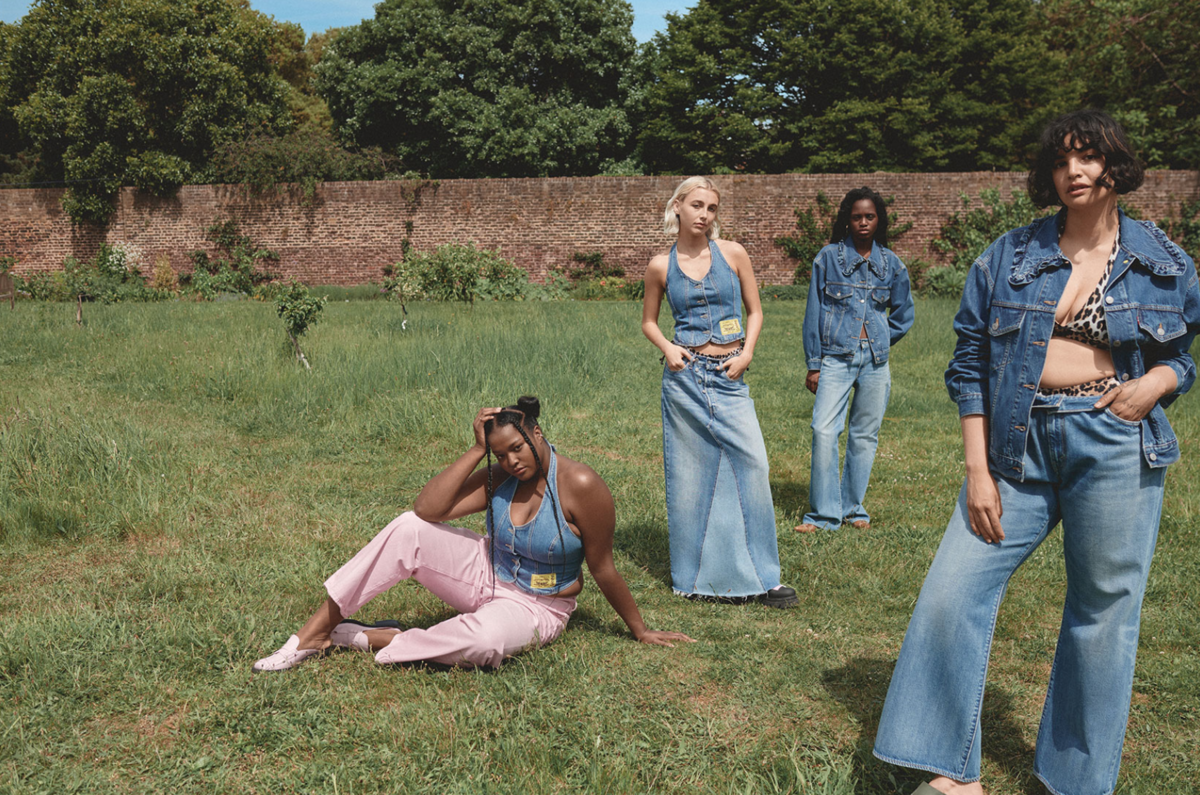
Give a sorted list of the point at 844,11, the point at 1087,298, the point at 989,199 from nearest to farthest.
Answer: the point at 1087,298
the point at 989,199
the point at 844,11

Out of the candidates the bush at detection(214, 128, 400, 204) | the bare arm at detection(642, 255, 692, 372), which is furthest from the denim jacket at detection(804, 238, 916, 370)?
the bush at detection(214, 128, 400, 204)

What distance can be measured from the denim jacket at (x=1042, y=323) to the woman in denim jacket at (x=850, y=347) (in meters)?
2.95

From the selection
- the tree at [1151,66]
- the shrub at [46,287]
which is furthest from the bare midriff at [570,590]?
the tree at [1151,66]

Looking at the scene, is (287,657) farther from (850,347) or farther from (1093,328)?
(850,347)

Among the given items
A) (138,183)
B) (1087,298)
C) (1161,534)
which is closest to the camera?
(1087,298)

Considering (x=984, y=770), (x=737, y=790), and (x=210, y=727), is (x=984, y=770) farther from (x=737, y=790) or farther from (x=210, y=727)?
(x=210, y=727)

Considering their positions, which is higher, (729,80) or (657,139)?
(729,80)

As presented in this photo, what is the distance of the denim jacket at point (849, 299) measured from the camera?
5.71 m

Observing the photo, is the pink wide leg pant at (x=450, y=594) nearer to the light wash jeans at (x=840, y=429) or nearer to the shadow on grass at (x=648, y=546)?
the shadow on grass at (x=648, y=546)

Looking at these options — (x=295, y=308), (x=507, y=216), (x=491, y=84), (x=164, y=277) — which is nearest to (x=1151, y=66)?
(x=507, y=216)

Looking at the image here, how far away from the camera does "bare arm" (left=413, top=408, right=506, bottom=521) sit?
3.67 meters

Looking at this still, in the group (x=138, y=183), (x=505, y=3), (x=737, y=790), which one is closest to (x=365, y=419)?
(x=737, y=790)

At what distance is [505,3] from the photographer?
3153cm

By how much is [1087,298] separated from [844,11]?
96.5 feet
